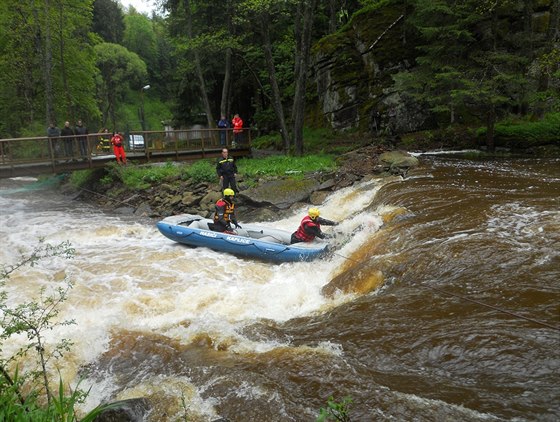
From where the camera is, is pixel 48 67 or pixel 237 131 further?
pixel 237 131

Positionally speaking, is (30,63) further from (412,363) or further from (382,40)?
(412,363)

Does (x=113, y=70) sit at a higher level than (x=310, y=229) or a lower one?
higher

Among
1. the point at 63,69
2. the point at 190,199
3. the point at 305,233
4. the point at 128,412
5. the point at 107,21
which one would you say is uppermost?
the point at 107,21

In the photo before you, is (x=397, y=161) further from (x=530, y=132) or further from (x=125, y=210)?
(x=125, y=210)

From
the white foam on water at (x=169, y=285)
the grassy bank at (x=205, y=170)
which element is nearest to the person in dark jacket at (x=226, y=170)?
the grassy bank at (x=205, y=170)

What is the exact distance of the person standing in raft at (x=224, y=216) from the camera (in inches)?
386

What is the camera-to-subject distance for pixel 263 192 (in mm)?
13430

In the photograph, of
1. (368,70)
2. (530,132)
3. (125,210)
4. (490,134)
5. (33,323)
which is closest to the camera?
(33,323)

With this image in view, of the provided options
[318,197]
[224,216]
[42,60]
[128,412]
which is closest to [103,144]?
[42,60]

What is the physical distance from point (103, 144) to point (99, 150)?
30cm

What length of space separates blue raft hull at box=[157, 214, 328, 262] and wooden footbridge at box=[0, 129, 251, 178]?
6.96m

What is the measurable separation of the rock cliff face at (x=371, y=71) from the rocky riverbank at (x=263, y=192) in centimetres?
411

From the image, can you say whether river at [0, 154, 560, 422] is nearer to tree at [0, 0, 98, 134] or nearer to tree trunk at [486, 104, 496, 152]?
tree trunk at [486, 104, 496, 152]

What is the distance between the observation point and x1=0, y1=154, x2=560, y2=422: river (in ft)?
12.6
